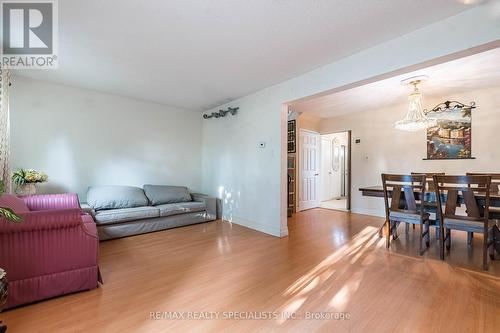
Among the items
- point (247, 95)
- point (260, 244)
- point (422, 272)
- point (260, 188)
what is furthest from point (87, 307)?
point (247, 95)

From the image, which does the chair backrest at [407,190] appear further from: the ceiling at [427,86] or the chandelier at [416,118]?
the ceiling at [427,86]

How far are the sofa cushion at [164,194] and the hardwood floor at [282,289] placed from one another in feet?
3.19

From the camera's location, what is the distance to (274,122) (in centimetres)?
375

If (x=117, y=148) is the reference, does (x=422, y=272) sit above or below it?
below

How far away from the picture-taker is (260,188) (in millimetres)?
4008

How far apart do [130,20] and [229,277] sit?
103 inches

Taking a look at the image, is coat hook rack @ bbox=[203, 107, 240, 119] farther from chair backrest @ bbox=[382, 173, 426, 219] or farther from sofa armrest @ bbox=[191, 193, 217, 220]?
chair backrest @ bbox=[382, 173, 426, 219]

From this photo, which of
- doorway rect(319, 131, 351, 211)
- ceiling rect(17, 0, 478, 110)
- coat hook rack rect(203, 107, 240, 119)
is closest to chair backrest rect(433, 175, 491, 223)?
ceiling rect(17, 0, 478, 110)

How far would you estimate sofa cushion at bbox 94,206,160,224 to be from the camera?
3359mm

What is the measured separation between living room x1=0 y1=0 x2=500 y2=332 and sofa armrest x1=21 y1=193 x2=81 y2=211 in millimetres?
20

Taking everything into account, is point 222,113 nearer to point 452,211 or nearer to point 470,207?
point 452,211

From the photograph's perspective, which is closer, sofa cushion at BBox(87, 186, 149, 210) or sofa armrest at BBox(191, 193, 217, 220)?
sofa cushion at BBox(87, 186, 149, 210)

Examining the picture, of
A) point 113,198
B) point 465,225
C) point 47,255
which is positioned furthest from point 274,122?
point 47,255

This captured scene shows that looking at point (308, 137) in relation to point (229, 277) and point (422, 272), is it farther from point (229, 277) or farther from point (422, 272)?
point (229, 277)
